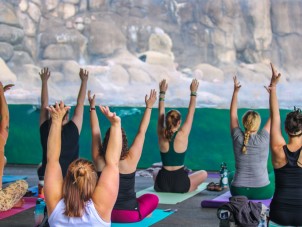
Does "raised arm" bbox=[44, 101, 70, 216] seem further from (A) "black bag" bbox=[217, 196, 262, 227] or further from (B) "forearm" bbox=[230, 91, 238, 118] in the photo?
(B) "forearm" bbox=[230, 91, 238, 118]

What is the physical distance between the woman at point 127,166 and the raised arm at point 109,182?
130cm

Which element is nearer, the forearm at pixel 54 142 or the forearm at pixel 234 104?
the forearm at pixel 54 142

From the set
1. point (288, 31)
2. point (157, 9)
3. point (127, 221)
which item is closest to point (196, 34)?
point (157, 9)

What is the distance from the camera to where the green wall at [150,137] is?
8.98 metres

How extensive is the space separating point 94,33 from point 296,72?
2987 millimetres

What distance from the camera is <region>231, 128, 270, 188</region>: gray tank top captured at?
19.2 feet

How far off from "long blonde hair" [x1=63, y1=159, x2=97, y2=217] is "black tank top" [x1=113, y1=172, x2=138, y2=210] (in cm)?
165

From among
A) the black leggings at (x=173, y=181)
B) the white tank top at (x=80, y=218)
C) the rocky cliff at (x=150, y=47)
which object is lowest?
the black leggings at (x=173, y=181)

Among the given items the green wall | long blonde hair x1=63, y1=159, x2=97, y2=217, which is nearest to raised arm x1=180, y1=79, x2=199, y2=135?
the green wall

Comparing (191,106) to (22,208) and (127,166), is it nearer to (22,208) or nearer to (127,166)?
(127,166)

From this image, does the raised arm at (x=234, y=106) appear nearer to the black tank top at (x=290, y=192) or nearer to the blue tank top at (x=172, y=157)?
the blue tank top at (x=172, y=157)

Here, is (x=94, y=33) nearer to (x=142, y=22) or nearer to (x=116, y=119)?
(x=142, y=22)

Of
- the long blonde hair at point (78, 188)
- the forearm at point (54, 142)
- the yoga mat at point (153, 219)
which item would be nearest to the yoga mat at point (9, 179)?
the yoga mat at point (153, 219)

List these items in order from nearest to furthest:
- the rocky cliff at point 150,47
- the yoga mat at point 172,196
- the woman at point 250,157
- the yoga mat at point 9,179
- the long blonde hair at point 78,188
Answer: the long blonde hair at point 78,188
the woman at point 250,157
the yoga mat at point 172,196
the yoga mat at point 9,179
the rocky cliff at point 150,47
